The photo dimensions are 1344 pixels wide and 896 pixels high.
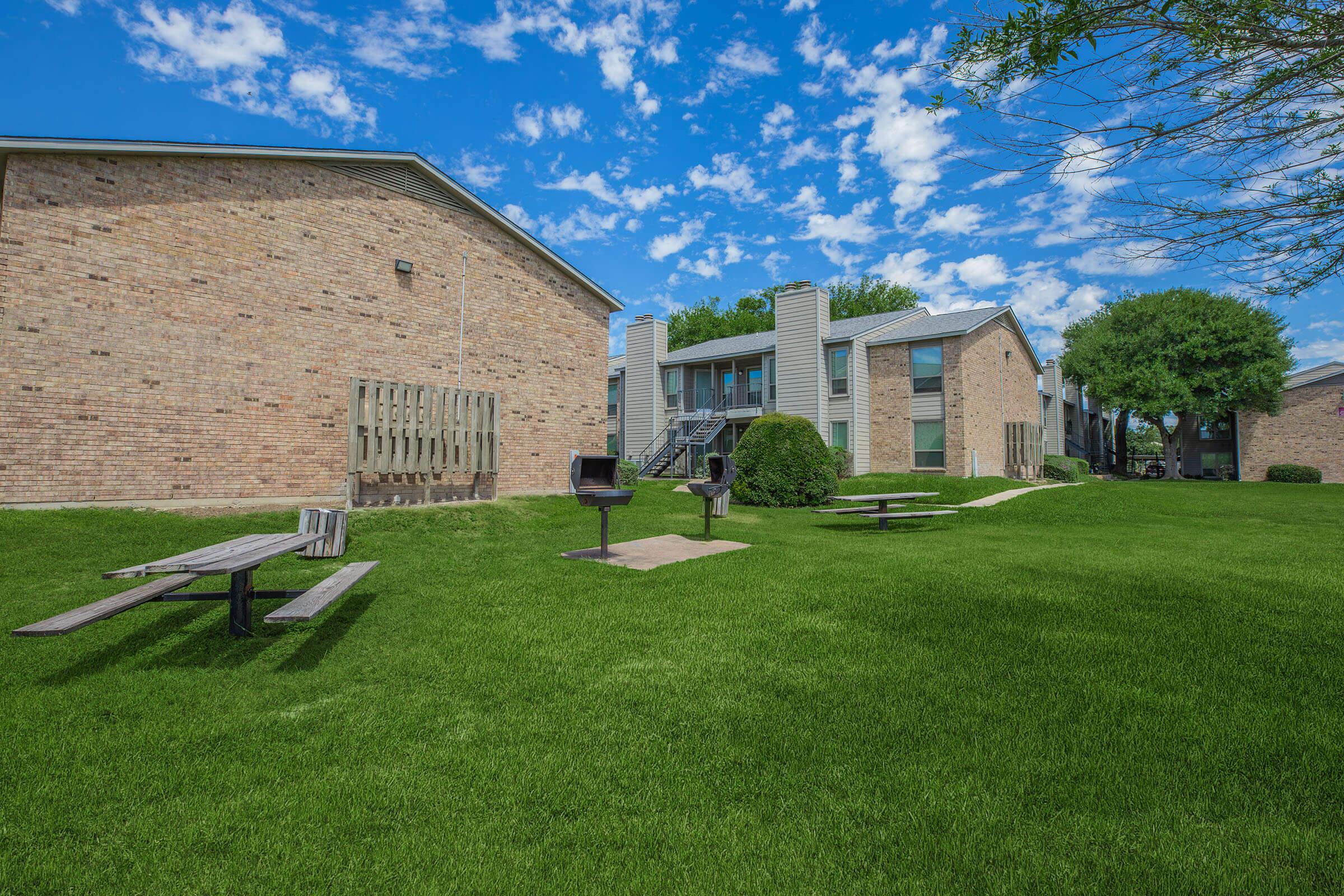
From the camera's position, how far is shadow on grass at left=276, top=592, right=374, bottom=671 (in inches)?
161

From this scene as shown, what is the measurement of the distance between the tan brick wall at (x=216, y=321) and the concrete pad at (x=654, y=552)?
625 cm

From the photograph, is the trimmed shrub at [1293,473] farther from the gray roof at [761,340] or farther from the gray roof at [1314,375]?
the gray roof at [761,340]

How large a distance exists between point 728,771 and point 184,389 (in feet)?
39.8

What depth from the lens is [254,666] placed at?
4.02m

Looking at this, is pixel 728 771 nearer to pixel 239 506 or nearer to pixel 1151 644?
pixel 1151 644

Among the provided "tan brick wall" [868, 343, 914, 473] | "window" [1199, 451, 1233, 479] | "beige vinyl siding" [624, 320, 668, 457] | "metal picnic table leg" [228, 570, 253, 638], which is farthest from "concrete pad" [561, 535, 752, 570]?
"window" [1199, 451, 1233, 479]

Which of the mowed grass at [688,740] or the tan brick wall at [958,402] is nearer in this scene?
the mowed grass at [688,740]

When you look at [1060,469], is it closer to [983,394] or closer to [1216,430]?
[983,394]

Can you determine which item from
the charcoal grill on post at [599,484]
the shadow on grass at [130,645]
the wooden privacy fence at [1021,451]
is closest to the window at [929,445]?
the wooden privacy fence at [1021,451]

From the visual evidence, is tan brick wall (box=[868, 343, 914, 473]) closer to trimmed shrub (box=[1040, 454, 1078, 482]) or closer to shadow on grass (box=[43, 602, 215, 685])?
trimmed shrub (box=[1040, 454, 1078, 482])

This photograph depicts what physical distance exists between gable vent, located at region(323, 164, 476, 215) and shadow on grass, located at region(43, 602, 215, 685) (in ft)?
35.1

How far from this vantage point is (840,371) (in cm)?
2542

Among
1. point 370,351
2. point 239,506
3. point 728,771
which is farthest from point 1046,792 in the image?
point 370,351

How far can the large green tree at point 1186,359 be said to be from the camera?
28.7 meters
